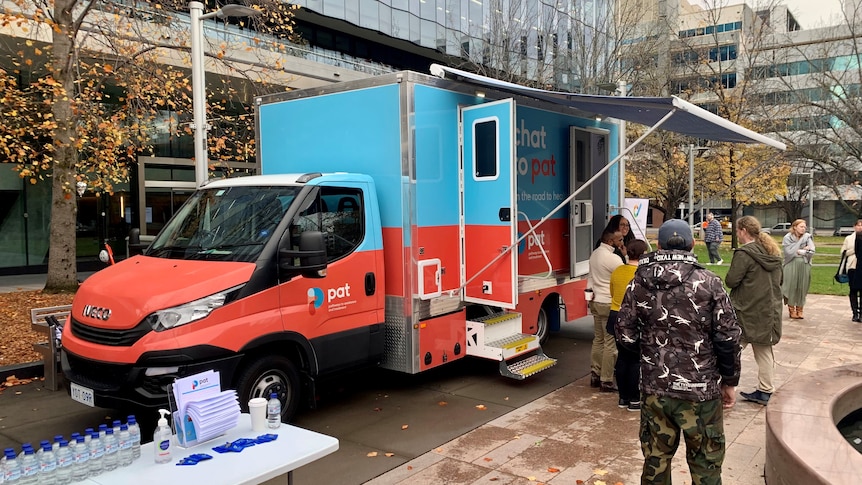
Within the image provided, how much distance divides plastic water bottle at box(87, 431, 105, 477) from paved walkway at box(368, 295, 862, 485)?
220 centimetres

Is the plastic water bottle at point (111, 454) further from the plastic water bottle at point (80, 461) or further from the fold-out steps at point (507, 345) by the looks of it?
the fold-out steps at point (507, 345)

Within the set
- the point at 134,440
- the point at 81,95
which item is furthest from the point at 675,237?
the point at 81,95

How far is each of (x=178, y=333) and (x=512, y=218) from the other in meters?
3.31

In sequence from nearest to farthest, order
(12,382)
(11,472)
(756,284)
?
1. (11,472)
2. (756,284)
3. (12,382)

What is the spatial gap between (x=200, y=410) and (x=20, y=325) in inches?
320

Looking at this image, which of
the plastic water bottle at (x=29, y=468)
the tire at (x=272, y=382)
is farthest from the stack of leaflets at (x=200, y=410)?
the tire at (x=272, y=382)

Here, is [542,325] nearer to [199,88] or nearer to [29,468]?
[199,88]

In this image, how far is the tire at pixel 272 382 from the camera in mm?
5051

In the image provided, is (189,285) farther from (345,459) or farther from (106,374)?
(345,459)

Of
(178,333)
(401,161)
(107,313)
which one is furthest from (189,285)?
(401,161)

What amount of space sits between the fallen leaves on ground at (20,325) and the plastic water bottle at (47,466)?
5.90 meters

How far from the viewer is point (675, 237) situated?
141 inches

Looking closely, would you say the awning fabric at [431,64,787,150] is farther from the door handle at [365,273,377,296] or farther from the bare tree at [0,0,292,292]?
the bare tree at [0,0,292,292]

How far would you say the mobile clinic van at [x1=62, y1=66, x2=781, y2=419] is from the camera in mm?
4793
